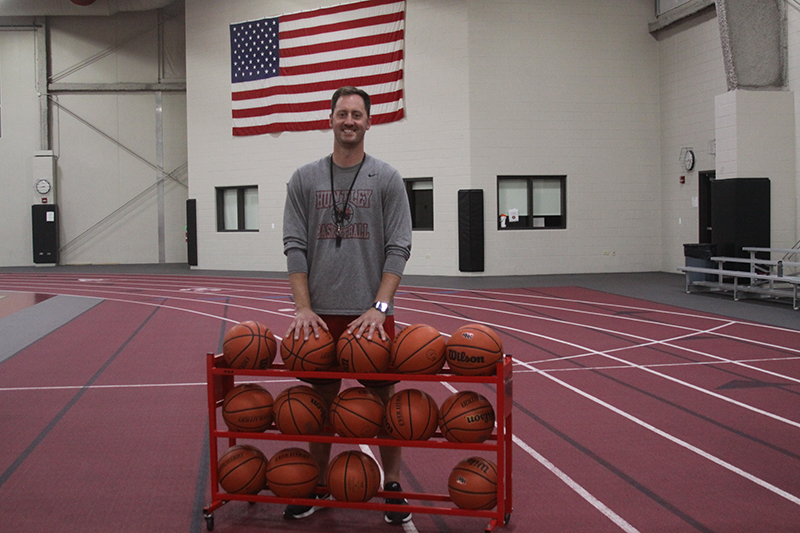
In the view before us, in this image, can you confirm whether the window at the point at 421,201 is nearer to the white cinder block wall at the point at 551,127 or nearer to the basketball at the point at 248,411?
the white cinder block wall at the point at 551,127

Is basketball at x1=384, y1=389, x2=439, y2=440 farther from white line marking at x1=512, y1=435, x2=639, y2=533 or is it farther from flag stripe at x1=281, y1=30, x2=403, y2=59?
flag stripe at x1=281, y1=30, x2=403, y2=59

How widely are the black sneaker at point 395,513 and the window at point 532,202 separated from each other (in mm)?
14453

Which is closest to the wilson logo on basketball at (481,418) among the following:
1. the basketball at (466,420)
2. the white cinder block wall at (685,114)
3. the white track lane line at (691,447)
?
the basketball at (466,420)

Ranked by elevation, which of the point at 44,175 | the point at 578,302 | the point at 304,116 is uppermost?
the point at 304,116

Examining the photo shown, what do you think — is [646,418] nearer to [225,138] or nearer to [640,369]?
[640,369]

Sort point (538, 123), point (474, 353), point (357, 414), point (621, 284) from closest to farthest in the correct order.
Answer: point (474, 353) < point (357, 414) < point (621, 284) < point (538, 123)

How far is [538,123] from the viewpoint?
58.7ft

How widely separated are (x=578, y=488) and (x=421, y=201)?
47.9 feet

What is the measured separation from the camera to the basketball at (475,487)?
351 centimetres

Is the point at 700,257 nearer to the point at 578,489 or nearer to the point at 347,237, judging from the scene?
the point at 578,489

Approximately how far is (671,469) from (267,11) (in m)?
18.4

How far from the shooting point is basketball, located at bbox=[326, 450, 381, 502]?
3.58 m

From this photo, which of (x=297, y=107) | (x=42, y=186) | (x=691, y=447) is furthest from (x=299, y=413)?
(x=42, y=186)

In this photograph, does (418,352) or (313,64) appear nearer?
(418,352)
